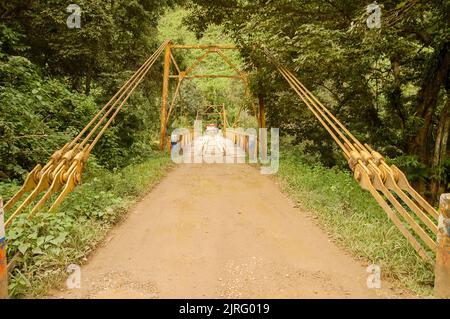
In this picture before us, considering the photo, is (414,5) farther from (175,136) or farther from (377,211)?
(175,136)

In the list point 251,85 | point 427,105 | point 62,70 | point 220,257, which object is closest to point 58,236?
point 220,257

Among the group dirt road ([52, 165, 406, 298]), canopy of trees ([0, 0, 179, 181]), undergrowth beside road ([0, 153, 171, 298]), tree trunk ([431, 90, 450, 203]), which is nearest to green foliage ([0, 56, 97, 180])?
canopy of trees ([0, 0, 179, 181])

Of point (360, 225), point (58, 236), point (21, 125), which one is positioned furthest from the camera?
point (21, 125)

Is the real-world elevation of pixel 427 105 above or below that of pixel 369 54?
below

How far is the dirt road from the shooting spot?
3.29m

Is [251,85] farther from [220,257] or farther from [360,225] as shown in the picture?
[220,257]

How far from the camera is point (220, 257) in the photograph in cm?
402

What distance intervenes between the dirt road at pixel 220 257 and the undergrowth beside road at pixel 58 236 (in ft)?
0.58

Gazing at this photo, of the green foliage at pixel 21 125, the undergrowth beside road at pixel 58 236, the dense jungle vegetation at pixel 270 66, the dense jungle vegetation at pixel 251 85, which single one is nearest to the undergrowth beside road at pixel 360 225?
the dense jungle vegetation at pixel 251 85

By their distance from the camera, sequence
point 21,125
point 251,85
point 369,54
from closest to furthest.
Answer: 1. point 21,125
2. point 369,54
3. point 251,85

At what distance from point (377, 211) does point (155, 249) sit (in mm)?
3281

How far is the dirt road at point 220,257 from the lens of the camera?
10.8ft

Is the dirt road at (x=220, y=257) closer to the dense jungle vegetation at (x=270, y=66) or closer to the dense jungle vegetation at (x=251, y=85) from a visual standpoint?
the dense jungle vegetation at (x=251, y=85)

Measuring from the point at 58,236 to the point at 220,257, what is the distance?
72.7 inches
